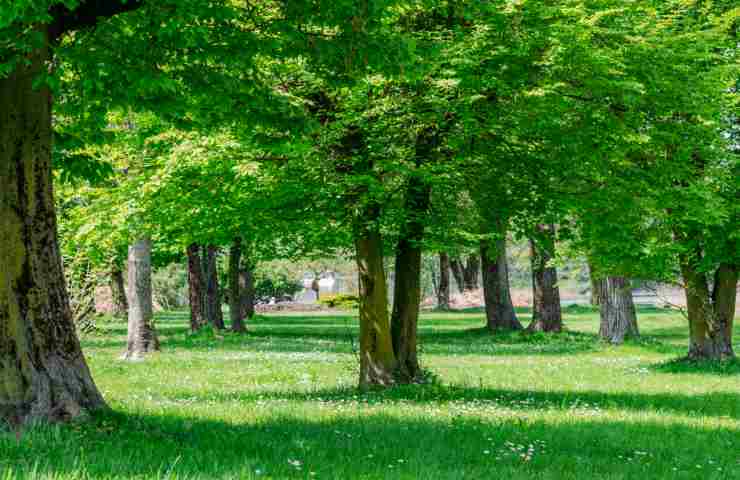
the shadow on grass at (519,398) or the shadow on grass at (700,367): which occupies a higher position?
the shadow on grass at (519,398)

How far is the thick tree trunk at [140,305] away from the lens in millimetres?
24750

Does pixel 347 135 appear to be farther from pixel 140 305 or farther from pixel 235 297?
pixel 235 297

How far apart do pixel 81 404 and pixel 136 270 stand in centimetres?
1632

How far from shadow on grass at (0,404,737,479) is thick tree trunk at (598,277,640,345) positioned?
1737cm

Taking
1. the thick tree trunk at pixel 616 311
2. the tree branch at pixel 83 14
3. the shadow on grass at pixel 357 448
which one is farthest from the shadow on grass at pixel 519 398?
the thick tree trunk at pixel 616 311

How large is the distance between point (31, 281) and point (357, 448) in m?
3.57

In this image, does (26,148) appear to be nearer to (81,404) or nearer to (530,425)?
(81,404)

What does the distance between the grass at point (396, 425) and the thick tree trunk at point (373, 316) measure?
0.48 m

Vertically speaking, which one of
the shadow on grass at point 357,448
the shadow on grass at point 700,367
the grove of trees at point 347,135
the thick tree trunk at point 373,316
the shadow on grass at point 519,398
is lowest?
the shadow on grass at point 700,367

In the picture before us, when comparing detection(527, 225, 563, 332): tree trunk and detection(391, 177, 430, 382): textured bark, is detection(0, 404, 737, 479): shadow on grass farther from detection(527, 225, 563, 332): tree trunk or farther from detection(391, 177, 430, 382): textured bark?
detection(527, 225, 563, 332): tree trunk

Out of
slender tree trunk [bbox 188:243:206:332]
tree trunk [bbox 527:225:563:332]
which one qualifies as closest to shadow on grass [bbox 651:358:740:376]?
tree trunk [bbox 527:225:563:332]

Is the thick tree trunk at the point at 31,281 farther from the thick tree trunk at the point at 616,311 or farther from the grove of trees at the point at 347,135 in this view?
the thick tree trunk at the point at 616,311

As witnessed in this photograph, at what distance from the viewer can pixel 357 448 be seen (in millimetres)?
8656

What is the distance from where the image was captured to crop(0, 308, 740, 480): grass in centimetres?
742
